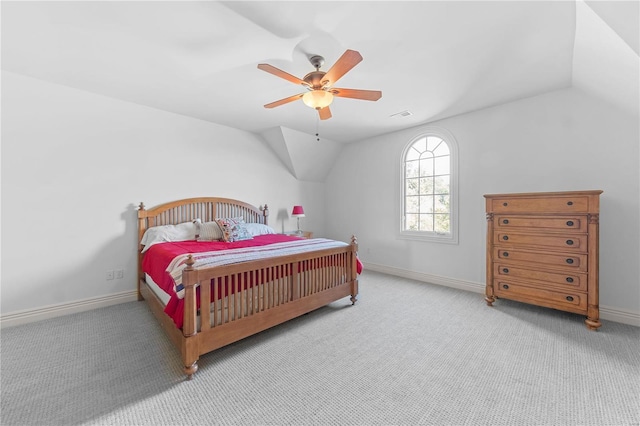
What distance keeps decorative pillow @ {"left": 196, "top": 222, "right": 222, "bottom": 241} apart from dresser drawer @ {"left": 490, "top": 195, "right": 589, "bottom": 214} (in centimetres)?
359

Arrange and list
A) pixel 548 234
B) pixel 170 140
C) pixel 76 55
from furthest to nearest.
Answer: pixel 170 140 → pixel 548 234 → pixel 76 55

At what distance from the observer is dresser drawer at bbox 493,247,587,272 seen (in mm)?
2619

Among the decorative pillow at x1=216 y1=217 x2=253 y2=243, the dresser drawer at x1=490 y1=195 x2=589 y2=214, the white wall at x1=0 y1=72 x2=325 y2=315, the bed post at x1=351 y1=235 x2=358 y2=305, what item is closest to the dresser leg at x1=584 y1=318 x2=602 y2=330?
the dresser drawer at x1=490 y1=195 x2=589 y2=214

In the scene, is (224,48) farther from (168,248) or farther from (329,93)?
(168,248)

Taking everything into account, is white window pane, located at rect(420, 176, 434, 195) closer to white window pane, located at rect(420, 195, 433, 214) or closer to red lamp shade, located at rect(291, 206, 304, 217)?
white window pane, located at rect(420, 195, 433, 214)

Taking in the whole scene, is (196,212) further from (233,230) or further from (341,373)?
(341,373)

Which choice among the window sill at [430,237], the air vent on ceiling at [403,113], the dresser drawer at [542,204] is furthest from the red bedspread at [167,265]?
the air vent on ceiling at [403,113]

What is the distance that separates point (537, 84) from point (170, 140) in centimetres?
468

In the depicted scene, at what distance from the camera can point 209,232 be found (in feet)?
11.9

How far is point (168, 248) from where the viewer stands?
292cm

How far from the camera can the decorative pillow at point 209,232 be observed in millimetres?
3590

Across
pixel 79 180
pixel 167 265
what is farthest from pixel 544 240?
pixel 79 180

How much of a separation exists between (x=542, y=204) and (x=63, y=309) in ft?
17.9

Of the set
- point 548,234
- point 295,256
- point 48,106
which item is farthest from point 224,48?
point 548,234
